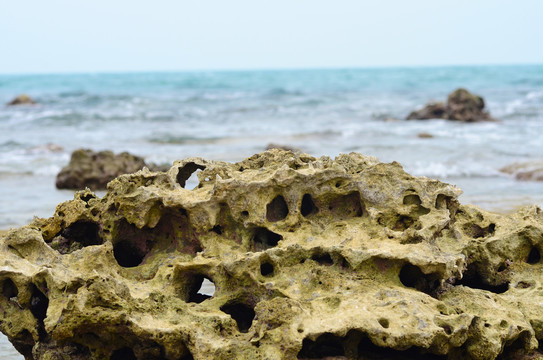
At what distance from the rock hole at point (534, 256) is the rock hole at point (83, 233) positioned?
9.71 feet

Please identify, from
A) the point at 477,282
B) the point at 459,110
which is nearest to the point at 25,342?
the point at 477,282

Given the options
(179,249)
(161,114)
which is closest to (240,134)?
(161,114)

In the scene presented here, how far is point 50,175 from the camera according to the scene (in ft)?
50.1

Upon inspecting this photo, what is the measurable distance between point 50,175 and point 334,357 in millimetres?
12561

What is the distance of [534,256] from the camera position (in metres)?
4.87

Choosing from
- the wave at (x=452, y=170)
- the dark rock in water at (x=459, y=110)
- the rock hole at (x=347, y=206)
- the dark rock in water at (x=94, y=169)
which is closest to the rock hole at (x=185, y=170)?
the rock hole at (x=347, y=206)

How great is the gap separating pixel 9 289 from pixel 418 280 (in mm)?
2461

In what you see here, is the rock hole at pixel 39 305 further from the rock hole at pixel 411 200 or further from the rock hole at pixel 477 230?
the rock hole at pixel 477 230

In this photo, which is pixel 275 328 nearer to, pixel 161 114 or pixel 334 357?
pixel 334 357

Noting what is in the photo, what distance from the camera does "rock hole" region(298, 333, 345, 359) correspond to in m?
3.82

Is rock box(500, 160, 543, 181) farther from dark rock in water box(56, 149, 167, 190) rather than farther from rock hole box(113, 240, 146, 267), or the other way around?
rock hole box(113, 240, 146, 267)

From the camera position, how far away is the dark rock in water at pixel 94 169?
13172 mm

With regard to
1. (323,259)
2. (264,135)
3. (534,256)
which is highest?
(323,259)

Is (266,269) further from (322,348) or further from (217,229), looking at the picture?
(322,348)
